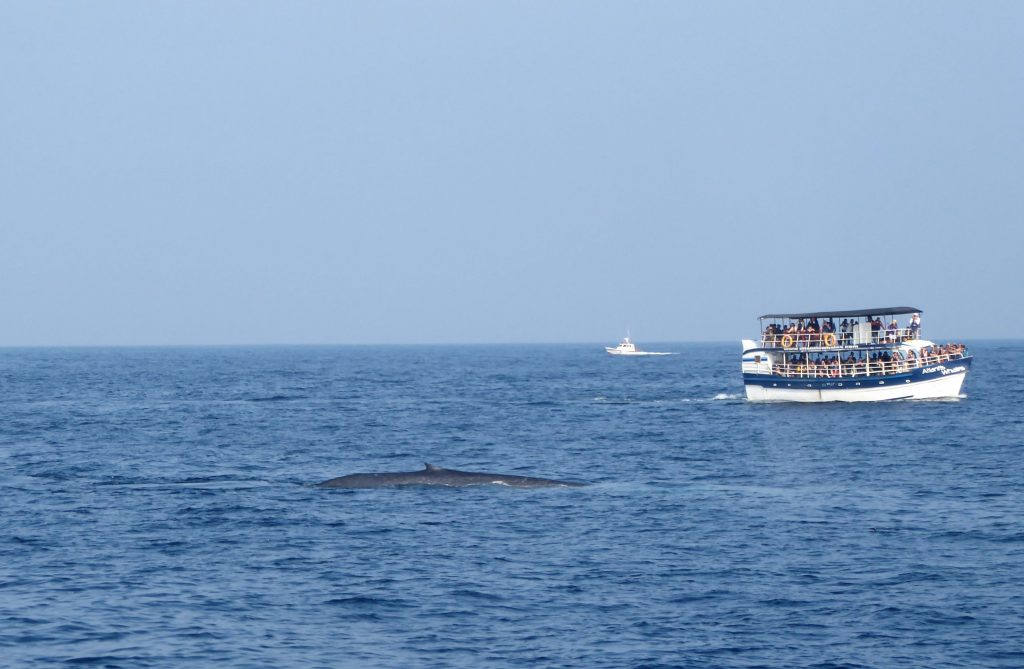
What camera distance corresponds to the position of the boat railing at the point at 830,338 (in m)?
79.4

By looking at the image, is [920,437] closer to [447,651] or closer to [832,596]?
[832,596]

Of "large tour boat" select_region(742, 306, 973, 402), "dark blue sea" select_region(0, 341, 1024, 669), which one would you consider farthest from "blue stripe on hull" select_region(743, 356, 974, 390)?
"dark blue sea" select_region(0, 341, 1024, 669)

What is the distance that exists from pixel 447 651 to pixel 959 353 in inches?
2729

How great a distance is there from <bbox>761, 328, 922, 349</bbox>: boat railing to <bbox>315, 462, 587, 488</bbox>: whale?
4083cm

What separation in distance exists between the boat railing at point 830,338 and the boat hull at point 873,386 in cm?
218

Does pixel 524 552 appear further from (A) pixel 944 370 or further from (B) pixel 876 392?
(A) pixel 944 370

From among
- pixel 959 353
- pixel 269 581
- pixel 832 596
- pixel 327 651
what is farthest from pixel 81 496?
pixel 959 353

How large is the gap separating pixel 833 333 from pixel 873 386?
4.11 metres

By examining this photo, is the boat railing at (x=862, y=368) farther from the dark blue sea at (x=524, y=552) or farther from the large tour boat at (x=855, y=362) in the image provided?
the dark blue sea at (x=524, y=552)

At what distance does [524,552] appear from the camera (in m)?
30.9

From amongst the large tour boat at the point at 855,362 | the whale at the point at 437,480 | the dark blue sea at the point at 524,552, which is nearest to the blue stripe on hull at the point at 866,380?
the large tour boat at the point at 855,362

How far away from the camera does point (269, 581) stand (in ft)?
91.9

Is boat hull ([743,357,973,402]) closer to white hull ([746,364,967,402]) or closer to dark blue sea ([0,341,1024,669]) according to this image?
white hull ([746,364,967,402])

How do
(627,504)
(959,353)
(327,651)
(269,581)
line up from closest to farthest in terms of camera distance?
(327,651), (269,581), (627,504), (959,353)
